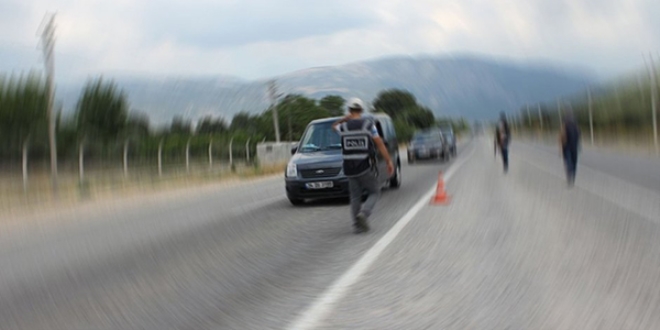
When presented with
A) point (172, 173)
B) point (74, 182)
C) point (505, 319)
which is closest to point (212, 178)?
point (172, 173)

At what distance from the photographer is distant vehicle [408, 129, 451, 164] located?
3778cm

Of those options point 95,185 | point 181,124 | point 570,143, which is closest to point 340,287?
point 570,143

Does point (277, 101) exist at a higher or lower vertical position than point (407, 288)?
higher

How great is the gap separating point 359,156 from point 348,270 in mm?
2983

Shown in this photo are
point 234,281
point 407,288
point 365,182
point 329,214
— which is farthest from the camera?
point 329,214

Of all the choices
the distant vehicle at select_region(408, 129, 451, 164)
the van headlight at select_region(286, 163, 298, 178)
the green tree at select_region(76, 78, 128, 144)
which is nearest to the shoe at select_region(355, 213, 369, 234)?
the van headlight at select_region(286, 163, 298, 178)

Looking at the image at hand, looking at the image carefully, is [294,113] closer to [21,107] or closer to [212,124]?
[212,124]

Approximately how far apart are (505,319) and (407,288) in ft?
4.36

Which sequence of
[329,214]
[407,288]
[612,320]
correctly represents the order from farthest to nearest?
[329,214]
[407,288]
[612,320]

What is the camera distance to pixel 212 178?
101ft

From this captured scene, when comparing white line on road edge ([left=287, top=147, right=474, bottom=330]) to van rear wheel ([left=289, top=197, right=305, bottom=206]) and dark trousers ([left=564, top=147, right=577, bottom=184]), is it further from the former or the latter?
dark trousers ([left=564, top=147, right=577, bottom=184])

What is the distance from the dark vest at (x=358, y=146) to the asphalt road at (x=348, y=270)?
95cm

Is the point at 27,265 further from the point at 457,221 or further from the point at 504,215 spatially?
the point at 504,215

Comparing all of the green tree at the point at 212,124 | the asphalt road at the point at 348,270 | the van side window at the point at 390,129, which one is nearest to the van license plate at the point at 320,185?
the asphalt road at the point at 348,270
